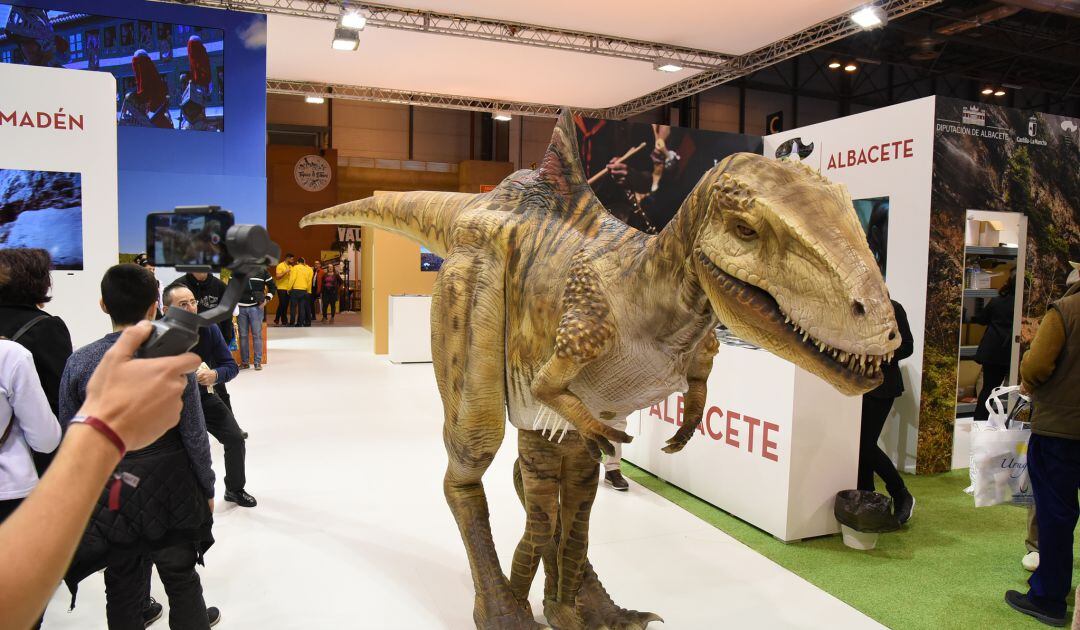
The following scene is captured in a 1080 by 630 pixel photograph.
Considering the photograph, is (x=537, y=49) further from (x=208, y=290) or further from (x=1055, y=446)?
(x=1055, y=446)

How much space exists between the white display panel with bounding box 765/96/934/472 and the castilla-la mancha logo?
507 centimetres

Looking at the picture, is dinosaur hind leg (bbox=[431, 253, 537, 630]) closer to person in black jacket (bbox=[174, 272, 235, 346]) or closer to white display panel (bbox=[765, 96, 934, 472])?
person in black jacket (bbox=[174, 272, 235, 346])

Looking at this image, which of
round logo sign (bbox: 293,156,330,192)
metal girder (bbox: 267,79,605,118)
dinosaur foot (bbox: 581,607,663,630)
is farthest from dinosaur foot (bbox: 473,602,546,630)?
round logo sign (bbox: 293,156,330,192)

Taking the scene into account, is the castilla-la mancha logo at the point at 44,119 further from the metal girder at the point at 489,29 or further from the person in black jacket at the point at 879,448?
the person in black jacket at the point at 879,448

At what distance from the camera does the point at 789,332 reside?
4.39ft

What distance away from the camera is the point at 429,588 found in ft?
10.1

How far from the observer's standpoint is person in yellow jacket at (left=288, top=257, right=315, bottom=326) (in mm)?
12844

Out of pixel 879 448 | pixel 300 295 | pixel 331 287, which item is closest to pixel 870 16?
pixel 879 448

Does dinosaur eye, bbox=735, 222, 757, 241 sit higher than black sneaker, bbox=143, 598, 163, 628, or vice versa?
dinosaur eye, bbox=735, 222, 757, 241

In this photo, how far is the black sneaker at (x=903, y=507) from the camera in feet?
13.6

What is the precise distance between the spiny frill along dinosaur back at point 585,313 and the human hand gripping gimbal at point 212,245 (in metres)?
0.73

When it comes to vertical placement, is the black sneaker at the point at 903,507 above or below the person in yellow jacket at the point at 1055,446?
below

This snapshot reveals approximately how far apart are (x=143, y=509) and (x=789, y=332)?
6.21ft

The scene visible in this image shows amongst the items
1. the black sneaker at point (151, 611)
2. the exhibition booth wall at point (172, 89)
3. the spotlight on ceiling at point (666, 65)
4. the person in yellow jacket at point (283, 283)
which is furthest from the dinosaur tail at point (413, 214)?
the person in yellow jacket at point (283, 283)
